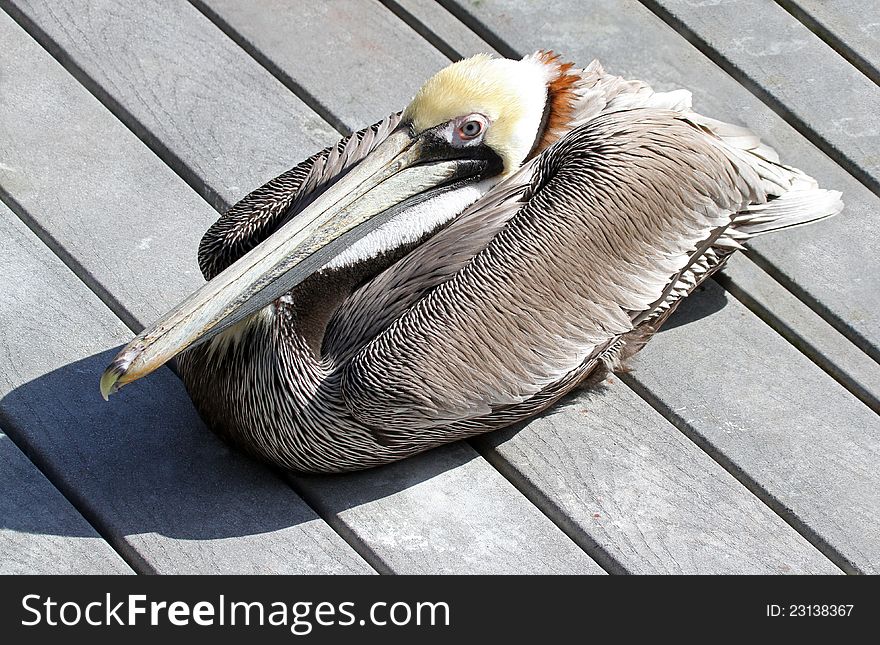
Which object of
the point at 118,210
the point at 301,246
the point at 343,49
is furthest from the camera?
the point at 343,49

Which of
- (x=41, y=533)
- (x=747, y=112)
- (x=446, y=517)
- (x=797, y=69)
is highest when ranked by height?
(x=797, y=69)

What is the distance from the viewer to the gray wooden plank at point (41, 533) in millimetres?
3292

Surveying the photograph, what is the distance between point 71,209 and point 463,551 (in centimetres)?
147

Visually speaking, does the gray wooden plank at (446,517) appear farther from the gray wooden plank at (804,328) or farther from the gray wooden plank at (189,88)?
the gray wooden plank at (189,88)

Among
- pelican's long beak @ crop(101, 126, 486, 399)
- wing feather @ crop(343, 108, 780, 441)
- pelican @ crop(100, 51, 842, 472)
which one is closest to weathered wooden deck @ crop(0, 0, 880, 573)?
pelican @ crop(100, 51, 842, 472)

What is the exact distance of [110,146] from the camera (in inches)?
164

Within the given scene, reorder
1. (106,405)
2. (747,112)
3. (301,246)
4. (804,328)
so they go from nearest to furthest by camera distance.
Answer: (301,246), (106,405), (804,328), (747,112)

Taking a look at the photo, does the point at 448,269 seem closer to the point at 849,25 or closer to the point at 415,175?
the point at 415,175

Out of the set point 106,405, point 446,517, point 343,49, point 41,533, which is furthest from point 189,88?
point 446,517

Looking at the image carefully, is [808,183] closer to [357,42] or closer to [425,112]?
[425,112]

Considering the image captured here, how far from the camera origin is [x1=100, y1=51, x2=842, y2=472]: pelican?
3.20 metres

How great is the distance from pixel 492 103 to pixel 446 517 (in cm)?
94

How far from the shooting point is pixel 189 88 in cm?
433

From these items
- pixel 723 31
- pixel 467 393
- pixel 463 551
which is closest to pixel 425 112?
pixel 467 393
